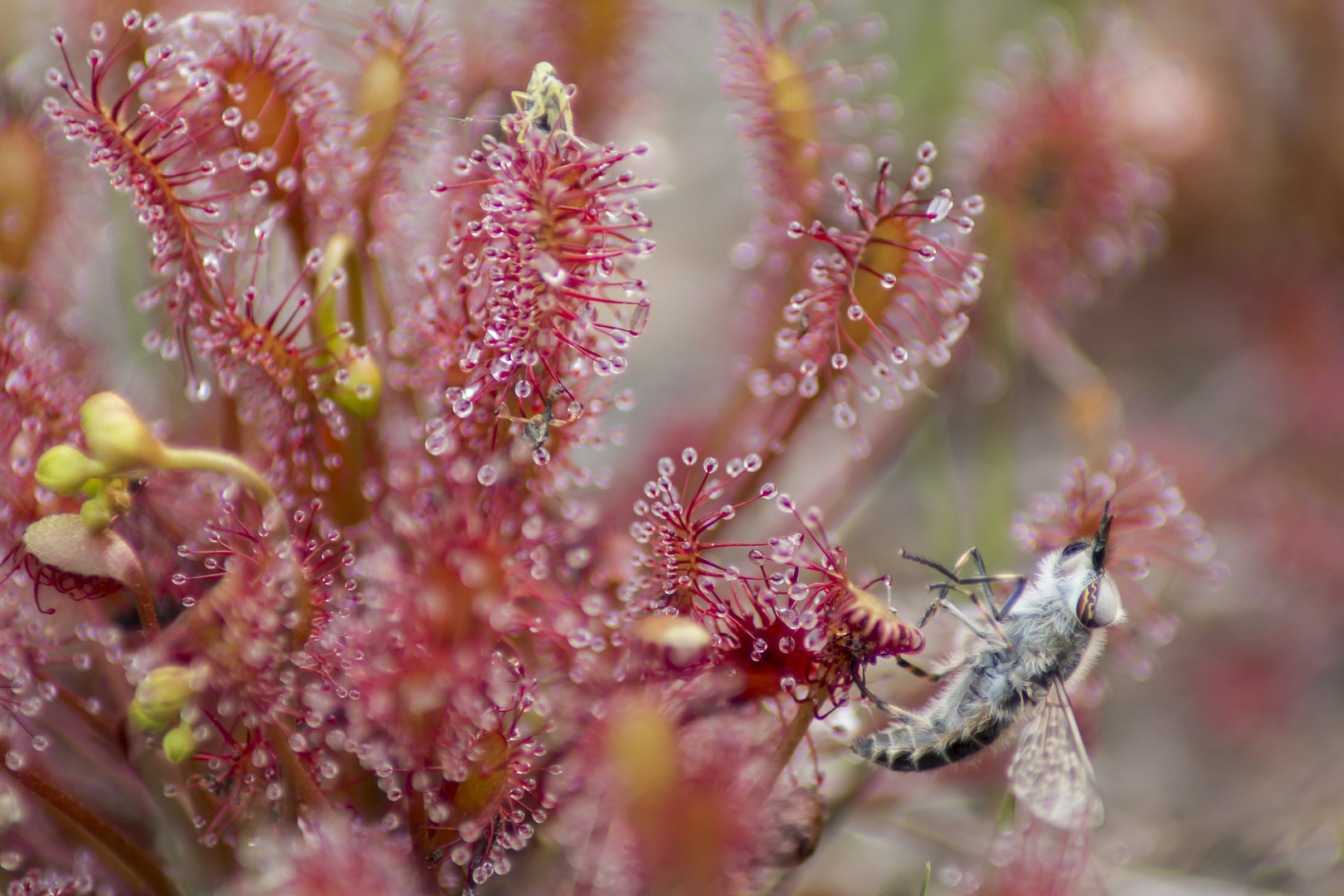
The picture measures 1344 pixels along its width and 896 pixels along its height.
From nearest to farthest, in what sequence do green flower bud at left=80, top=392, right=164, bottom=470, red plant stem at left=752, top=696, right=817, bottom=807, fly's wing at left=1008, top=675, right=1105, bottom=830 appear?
green flower bud at left=80, top=392, right=164, bottom=470
red plant stem at left=752, top=696, right=817, bottom=807
fly's wing at left=1008, top=675, right=1105, bottom=830

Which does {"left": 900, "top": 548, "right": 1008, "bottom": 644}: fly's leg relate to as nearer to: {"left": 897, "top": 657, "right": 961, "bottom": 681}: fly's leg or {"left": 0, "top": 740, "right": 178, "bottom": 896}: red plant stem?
{"left": 897, "top": 657, "right": 961, "bottom": 681}: fly's leg

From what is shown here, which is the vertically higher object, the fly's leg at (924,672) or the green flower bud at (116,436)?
the fly's leg at (924,672)

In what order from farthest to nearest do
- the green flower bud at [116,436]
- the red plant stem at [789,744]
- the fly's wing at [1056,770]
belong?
the fly's wing at [1056,770]
the red plant stem at [789,744]
the green flower bud at [116,436]

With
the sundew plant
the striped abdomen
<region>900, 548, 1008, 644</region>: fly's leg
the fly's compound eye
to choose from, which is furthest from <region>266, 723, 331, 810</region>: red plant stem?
the fly's compound eye

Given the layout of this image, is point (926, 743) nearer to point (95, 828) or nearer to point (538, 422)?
point (538, 422)

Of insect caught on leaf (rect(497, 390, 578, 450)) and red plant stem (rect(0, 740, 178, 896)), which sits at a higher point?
insect caught on leaf (rect(497, 390, 578, 450))

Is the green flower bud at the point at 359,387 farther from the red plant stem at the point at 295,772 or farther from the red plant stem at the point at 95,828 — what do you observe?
the red plant stem at the point at 95,828

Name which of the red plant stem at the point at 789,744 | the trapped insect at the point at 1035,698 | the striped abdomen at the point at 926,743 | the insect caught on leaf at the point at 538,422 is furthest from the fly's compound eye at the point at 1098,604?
the insect caught on leaf at the point at 538,422
